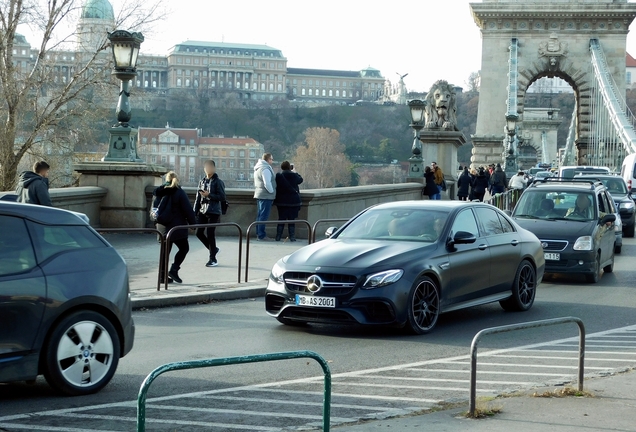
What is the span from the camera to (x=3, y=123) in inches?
1406

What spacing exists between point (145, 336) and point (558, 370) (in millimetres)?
4352

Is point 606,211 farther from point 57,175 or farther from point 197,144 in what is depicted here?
point 197,144

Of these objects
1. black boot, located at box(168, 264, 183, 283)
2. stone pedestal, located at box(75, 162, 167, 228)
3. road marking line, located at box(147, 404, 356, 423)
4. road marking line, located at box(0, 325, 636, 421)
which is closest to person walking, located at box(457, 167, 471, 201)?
stone pedestal, located at box(75, 162, 167, 228)

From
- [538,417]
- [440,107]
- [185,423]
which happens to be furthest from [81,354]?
[440,107]

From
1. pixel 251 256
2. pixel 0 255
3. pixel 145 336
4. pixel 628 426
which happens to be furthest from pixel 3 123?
pixel 628 426

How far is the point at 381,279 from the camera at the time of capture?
35.9 feet

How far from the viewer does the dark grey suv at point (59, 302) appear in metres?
7.39

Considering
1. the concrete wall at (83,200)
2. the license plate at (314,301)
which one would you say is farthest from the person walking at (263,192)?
the license plate at (314,301)

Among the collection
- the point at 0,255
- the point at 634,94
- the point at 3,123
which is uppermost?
the point at 634,94

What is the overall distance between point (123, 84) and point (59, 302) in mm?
12896

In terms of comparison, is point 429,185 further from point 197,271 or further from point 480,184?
point 197,271

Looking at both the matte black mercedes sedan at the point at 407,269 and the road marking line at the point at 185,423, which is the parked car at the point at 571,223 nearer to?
the matte black mercedes sedan at the point at 407,269

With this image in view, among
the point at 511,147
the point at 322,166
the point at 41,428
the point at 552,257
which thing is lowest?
the point at 41,428

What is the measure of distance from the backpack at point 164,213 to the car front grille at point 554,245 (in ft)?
21.3
